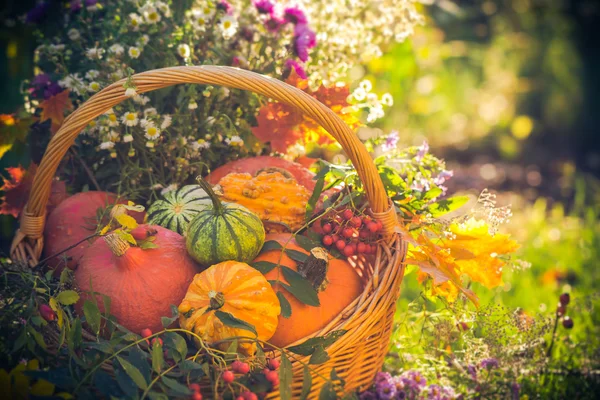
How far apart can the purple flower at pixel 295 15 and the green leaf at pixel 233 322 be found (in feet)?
4.38

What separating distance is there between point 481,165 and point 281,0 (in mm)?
3541

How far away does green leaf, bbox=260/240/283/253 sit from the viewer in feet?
5.80

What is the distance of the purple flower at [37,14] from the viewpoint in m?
2.22

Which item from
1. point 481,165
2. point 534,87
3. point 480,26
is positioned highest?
point 480,26

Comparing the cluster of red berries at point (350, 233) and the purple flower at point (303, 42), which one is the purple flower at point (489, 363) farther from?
the purple flower at point (303, 42)

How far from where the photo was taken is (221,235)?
1.67 metres

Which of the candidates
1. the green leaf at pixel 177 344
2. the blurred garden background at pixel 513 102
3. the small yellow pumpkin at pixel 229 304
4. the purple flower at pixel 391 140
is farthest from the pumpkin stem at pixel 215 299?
the blurred garden background at pixel 513 102

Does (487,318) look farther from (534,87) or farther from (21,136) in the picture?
(534,87)

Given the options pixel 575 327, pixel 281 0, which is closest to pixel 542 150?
pixel 575 327

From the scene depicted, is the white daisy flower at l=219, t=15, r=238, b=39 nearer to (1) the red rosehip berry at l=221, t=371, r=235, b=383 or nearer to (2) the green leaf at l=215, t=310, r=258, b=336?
(2) the green leaf at l=215, t=310, r=258, b=336

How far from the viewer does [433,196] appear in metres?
2.02

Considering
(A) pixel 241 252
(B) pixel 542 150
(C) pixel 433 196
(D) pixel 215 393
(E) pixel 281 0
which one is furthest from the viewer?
(B) pixel 542 150

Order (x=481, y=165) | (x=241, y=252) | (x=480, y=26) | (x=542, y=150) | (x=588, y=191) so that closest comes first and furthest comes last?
1. (x=241, y=252)
2. (x=588, y=191)
3. (x=481, y=165)
4. (x=542, y=150)
5. (x=480, y=26)

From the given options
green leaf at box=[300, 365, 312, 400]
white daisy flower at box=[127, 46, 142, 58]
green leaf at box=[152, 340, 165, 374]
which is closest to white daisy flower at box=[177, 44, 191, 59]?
white daisy flower at box=[127, 46, 142, 58]
